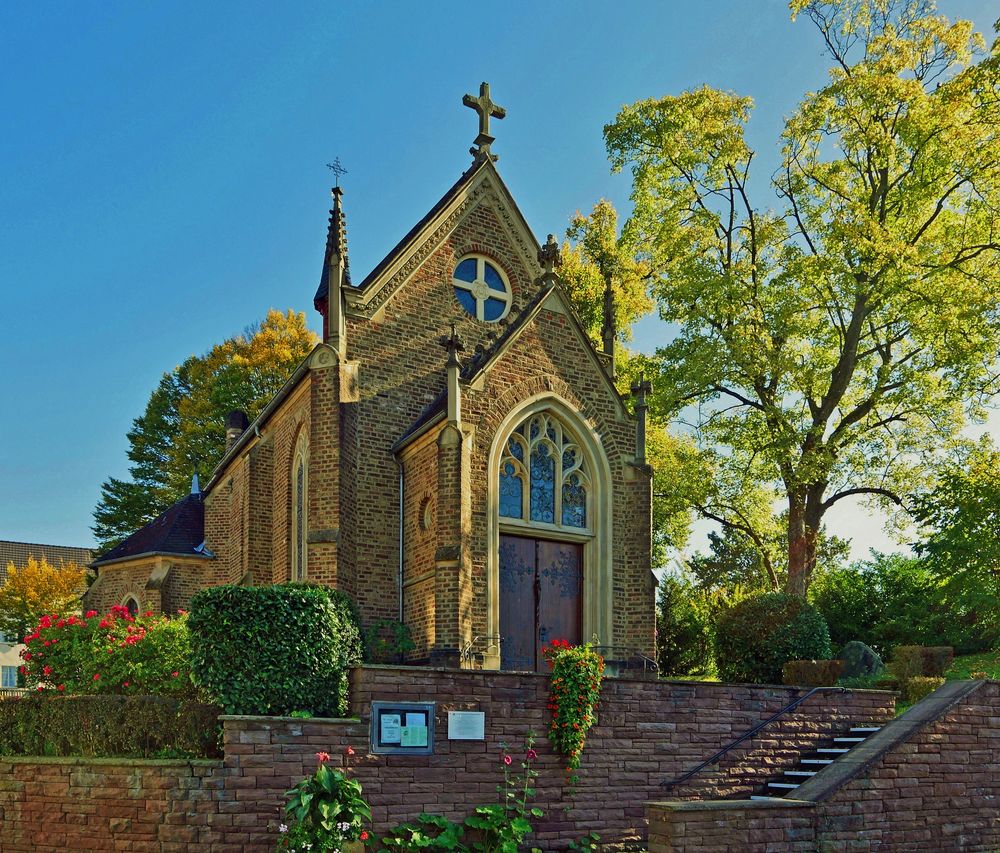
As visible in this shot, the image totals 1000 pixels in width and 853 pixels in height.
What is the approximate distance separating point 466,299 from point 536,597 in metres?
6.61

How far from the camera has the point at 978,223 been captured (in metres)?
27.8

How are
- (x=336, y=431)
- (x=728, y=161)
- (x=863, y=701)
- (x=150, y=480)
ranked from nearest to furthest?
(x=863, y=701), (x=336, y=431), (x=728, y=161), (x=150, y=480)

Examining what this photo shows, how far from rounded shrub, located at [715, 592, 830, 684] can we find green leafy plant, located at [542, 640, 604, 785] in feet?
28.0

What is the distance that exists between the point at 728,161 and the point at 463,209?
1184 cm

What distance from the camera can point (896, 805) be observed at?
13.8m

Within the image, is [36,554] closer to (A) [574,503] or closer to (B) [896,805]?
(A) [574,503]

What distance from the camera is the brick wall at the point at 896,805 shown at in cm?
1225

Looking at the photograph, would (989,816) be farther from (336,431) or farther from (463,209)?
(463,209)

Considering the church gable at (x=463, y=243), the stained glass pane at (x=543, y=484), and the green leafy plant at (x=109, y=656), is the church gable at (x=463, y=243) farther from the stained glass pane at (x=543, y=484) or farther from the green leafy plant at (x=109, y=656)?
the green leafy plant at (x=109, y=656)

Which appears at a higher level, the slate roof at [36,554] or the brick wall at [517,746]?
the slate roof at [36,554]

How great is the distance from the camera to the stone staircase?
14.5 metres

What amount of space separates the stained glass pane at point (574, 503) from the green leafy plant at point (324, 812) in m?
8.01

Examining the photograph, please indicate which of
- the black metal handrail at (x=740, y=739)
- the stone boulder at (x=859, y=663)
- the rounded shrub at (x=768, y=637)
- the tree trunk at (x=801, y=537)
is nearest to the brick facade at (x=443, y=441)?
the rounded shrub at (x=768, y=637)

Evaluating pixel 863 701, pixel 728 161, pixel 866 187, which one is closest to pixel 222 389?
pixel 728 161
